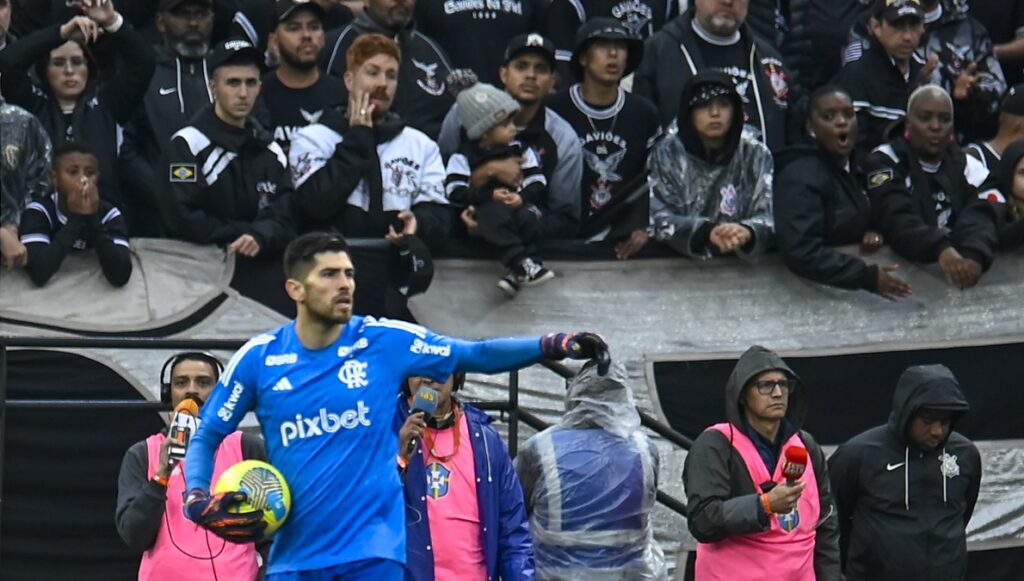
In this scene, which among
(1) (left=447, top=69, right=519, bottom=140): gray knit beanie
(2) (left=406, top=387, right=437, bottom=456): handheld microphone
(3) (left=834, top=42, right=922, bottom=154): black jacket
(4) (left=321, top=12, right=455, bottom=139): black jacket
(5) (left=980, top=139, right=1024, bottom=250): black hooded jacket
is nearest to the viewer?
(2) (left=406, top=387, right=437, bottom=456): handheld microphone

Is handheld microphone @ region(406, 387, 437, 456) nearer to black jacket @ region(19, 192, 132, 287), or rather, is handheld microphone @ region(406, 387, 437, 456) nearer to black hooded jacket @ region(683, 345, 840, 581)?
black hooded jacket @ region(683, 345, 840, 581)

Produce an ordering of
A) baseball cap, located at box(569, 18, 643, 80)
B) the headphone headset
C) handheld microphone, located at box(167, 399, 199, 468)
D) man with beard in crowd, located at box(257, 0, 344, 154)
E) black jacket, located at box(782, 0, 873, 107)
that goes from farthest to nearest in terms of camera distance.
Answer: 1. black jacket, located at box(782, 0, 873, 107)
2. baseball cap, located at box(569, 18, 643, 80)
3. man with beard in crowd, located at box(257, 0, 344, 154)
4. the headphone headset
5. handheld microphone, located at box(167, 399, 199, 468)

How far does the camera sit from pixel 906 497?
10648 millimetres

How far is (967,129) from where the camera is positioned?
47.1ft

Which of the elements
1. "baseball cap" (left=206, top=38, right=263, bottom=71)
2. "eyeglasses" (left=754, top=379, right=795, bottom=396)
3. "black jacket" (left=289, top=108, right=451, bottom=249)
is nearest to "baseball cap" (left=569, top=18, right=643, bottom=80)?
"black jacket" (left=289, top=108, right=451, bottom=249)

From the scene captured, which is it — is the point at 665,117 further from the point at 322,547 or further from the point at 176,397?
the point at 322,547

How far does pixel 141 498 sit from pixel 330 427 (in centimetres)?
134

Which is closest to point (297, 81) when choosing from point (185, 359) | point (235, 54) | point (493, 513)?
point (235, 54)

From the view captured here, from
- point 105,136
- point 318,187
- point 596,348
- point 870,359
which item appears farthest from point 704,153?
point 596,348

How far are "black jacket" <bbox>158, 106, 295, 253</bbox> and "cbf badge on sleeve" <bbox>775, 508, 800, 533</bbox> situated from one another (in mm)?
3180

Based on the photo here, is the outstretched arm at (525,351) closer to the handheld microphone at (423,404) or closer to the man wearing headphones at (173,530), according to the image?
the handheld microphone at (423,404)

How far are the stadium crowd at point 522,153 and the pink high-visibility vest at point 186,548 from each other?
6.48ft

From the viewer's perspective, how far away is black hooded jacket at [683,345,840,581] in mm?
9766

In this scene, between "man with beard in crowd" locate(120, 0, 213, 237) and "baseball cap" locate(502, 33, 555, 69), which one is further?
"baseball cap" locate(502, 33, 555, 69)
